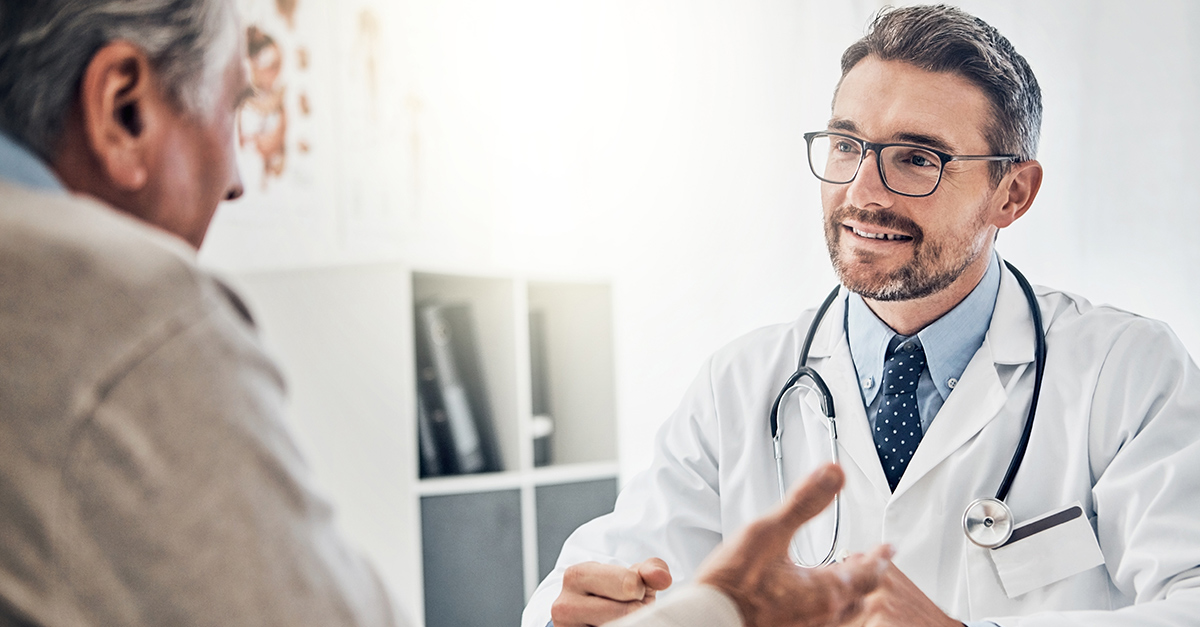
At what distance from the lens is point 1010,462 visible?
1.13 m

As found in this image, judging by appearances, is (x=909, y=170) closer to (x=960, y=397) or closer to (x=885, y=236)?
(x=885, y=236)

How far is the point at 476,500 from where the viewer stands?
77.4 inches

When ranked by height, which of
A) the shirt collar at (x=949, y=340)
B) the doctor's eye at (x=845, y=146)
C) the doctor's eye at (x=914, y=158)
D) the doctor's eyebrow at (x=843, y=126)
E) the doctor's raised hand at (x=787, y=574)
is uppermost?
the doctor's eyebrow at (x=843, y=126)

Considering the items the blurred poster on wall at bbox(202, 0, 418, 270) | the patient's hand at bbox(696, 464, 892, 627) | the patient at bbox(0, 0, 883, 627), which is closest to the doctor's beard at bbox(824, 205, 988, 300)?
the patient's hand at bbox(696, 464, 892, 627)

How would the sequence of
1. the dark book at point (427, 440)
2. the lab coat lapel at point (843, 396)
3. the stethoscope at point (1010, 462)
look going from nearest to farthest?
the stethoscope at point (1010, 462)
the lab coat lapel at point (843, 396)
the dark book at point (427, 440)

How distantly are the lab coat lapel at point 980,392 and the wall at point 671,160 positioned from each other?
249 millimetres

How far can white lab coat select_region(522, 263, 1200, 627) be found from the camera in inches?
40.4

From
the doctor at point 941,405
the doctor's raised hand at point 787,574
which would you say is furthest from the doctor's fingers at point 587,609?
the doctor's raised hand at point 787,574

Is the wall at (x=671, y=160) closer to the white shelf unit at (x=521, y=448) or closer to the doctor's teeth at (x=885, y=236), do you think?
the white shelf unit at (x=521, y=448)

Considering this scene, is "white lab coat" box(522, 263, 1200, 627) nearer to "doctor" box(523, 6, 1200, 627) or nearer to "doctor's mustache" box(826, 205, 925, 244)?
"doctor" box(523, 6, 1200, 627)

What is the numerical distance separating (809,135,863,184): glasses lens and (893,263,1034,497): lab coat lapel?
27 cm

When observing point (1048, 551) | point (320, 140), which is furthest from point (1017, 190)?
point (320, 140)

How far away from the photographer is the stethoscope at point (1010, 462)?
42.5 inches

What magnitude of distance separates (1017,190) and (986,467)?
42 centimetres
